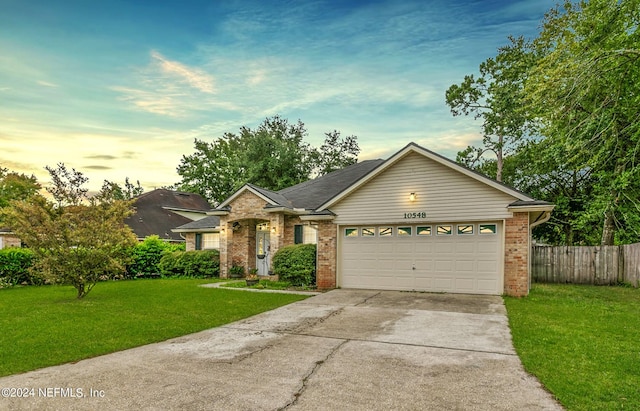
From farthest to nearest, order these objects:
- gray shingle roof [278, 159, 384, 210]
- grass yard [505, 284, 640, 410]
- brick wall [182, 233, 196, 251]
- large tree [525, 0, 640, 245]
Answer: brick wall [182, 233, 196, 251]
gray shingle roof [278, 159, 384, 210]
large tree [525, 0, 640, 245]
grass yard [505, 284, 640, 410]

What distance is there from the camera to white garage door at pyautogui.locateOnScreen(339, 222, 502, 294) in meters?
11.6

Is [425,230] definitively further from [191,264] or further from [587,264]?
[191,264]

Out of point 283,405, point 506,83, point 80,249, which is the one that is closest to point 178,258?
point 80,249

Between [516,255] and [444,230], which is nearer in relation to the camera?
[516,255]

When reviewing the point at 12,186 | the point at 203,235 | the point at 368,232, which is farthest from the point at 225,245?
the point at 12,186

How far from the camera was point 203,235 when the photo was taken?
2038 cm

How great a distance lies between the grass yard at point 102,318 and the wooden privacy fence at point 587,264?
11689 millimetres

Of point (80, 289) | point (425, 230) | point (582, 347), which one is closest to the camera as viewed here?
point (582, 347)

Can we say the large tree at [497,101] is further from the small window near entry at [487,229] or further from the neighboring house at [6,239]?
the neighboring house at [6,239]

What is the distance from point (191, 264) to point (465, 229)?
13810 mm

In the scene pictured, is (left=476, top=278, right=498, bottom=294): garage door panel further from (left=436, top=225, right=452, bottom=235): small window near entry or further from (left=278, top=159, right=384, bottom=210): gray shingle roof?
(left=278, top=159, right=384, bottom=210): gray shingle roof

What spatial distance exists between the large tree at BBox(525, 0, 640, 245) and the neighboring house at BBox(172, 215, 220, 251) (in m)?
16.1

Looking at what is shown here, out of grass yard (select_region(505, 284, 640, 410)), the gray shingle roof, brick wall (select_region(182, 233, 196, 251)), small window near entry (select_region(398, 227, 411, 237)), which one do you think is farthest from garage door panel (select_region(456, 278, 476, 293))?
brick wall (select_region(182, 233, 196, 251))

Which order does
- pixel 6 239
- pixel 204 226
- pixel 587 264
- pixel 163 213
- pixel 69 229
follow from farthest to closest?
pixel 163 213, pixel 6 239, pixel 204 226, pixel 587 264, pixel 69 229
